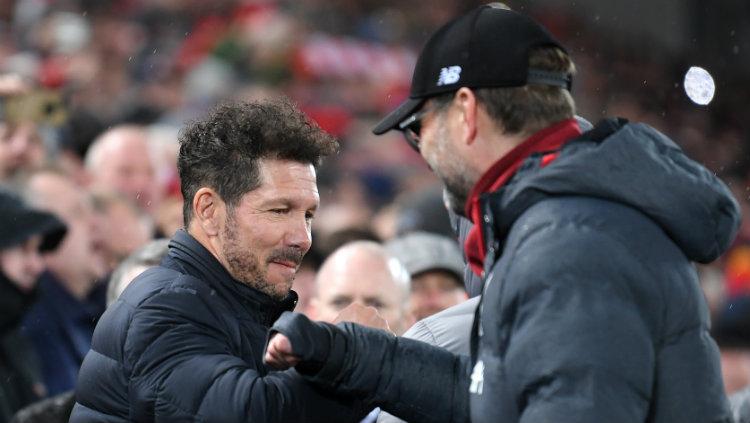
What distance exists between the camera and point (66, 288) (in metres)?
6.21

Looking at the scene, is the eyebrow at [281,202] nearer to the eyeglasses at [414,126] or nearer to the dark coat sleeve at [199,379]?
the dark coat sleeve at [199,379]

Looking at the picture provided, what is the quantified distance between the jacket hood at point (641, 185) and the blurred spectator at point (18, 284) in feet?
10.6

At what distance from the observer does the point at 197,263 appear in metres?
3.46

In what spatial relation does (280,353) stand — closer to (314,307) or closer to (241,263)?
(241,263)

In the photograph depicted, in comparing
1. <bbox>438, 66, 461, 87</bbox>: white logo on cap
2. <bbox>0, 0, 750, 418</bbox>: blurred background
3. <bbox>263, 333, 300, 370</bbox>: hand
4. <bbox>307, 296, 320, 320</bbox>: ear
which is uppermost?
<bbox>438, 66, 461, 87</bbox>: white logo on cap

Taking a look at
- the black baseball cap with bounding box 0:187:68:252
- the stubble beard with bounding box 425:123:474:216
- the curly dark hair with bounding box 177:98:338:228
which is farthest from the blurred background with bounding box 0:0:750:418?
the stubble beard with bounding box 425:123:474:216

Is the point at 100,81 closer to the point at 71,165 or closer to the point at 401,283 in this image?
the point at 71,165

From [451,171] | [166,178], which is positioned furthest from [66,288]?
[451,171]

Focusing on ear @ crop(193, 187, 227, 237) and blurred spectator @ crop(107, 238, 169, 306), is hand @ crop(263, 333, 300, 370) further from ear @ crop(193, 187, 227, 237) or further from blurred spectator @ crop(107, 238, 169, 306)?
blurred spectator @ crop(107, 238, 169, 306)

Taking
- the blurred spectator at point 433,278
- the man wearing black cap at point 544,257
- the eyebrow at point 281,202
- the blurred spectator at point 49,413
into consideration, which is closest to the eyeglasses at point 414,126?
the man wearing black cap at point 544,257

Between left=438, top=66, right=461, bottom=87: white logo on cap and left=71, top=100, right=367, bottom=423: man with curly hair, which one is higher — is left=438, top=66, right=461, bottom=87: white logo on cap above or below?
above

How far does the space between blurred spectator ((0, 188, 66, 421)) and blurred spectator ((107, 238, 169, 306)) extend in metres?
0.74

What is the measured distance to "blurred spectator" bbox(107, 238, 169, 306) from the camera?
4910 millimetres

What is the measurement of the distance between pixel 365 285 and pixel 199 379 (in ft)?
6.81
